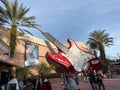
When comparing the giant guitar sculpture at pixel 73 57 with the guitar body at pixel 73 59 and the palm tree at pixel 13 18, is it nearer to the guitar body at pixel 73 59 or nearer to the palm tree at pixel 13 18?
the guitar body at pixel 73 59

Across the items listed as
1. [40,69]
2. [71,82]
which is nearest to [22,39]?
[40,69]

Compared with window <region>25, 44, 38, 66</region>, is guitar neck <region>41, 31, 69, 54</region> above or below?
above

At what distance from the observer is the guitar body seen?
118 feet

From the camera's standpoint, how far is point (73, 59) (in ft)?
126

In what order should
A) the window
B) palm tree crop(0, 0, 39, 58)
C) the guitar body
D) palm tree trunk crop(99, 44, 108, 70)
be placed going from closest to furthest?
1. palm tree crop(0, 0, 39, 58)
2. the window
3. the guitar body
4. palm tree trunk crop(99, 44, 108, 70)

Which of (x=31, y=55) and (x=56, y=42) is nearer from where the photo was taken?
(x=31, y=55)

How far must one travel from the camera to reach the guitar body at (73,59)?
118ft

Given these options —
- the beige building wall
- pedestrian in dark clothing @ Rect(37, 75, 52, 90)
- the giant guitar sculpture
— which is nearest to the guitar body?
the giant guitar sculpture

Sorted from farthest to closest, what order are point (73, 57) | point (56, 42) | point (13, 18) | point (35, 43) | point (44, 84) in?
1. point (73, 57)
2. point (56, 42)
3. point (35, 43)
4. point (13, 18)
5. point (44, 84)

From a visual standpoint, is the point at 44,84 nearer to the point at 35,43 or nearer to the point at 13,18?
the point at 13,18

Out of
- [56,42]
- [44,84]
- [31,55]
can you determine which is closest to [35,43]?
[31,55]

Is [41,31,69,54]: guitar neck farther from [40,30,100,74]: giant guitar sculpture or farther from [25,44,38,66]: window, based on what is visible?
[25,44,38,66]: window

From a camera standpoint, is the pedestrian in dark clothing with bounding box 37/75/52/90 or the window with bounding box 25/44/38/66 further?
the window with bounding box 25/44/38/66

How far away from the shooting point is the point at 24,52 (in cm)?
3503
